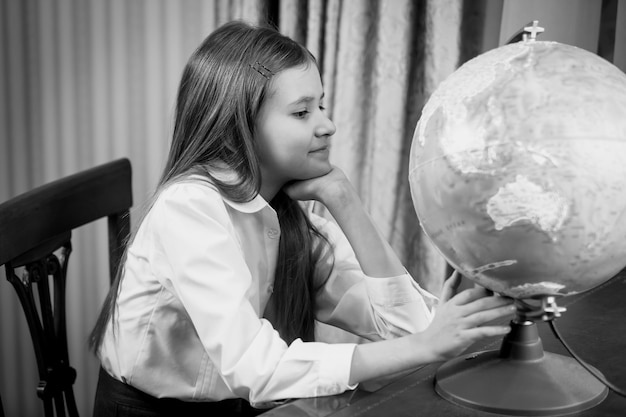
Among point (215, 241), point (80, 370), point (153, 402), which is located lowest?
point (80, 370)

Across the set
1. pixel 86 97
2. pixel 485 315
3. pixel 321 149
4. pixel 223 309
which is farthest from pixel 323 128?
pixel 86 97

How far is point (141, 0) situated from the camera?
2.42 m

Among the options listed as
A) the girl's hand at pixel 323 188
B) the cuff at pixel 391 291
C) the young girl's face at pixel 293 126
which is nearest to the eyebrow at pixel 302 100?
the young girl's face at pixel 293 126

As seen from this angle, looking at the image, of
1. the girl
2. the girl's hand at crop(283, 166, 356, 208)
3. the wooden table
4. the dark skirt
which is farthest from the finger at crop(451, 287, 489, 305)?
the dark skirt

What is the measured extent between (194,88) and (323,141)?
26cm

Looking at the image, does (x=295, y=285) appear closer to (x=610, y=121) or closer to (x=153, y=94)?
(x=610, y=121)

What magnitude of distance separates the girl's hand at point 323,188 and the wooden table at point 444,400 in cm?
39

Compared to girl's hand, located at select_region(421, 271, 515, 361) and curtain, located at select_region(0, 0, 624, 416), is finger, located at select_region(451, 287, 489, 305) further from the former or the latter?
curtain, located at select_region(0, 0, 624, 416)

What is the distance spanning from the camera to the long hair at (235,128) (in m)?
1.25

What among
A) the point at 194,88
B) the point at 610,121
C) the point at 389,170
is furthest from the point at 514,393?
the point at 389,170

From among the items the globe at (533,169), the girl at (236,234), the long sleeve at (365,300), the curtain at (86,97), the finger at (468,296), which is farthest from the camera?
the curtain at (86,97)

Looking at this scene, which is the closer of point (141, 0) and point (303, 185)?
point (303, 185)

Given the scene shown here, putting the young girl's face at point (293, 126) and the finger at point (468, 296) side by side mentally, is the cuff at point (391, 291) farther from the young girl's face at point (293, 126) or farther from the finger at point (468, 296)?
the finger at point (468, 296)

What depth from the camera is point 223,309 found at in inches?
38.1
